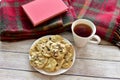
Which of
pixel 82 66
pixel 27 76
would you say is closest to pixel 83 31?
pixel 82 66

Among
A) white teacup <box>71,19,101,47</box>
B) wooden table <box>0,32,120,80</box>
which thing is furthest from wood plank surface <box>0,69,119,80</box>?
white teacup <box>71,19,101,47</box>

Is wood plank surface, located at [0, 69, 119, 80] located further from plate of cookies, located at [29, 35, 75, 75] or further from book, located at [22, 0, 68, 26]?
book, located at [22, 0, 68, 26]

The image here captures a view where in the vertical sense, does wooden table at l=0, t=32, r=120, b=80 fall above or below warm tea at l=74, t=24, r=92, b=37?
below

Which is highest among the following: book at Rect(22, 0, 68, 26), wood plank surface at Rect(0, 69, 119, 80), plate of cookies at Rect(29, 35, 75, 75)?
book at Rect(22, 0, 68, 26)

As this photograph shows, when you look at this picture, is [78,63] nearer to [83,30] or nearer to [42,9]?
[83,30]

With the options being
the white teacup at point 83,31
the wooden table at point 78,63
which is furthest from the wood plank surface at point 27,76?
the white teacup at point 83,31

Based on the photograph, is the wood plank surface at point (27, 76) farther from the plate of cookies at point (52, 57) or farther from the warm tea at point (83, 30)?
the warm tea at point (83, 30)
